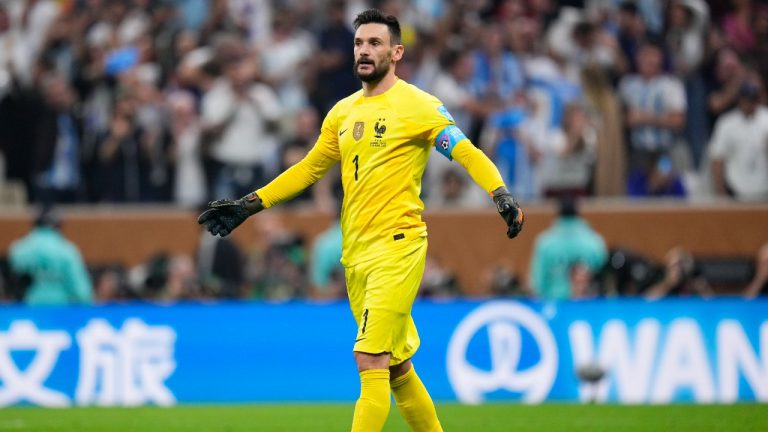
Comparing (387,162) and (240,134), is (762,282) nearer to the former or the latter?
(240,134)

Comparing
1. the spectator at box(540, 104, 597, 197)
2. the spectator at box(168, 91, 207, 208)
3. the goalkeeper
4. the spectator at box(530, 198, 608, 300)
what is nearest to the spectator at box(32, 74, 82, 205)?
the spectator at box(168, 91, 207, 208)

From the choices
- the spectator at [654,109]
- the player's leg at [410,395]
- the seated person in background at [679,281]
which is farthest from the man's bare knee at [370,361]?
the spectator at [654,109]

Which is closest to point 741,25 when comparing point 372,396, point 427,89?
point 427,89

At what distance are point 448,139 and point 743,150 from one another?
396 inches

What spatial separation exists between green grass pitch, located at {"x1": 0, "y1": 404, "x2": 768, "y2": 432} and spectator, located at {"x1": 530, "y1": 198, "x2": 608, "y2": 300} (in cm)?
222

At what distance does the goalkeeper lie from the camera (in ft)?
27.1

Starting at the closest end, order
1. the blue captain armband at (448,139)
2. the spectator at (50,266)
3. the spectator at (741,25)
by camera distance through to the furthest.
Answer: the blue captain armband at (448,139) → the spectator at (50,266) → the spectator at (741,25)

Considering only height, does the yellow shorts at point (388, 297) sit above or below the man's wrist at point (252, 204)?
below

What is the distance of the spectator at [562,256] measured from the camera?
15984 mm

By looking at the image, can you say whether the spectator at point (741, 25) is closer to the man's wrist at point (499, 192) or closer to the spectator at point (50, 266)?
the spectator at point (50, 266)

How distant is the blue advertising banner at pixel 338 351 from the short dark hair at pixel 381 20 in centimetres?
678

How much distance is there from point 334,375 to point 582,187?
4.52 m

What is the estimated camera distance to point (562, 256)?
1599 centimetres

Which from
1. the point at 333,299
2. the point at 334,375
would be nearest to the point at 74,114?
the point at 333,299
